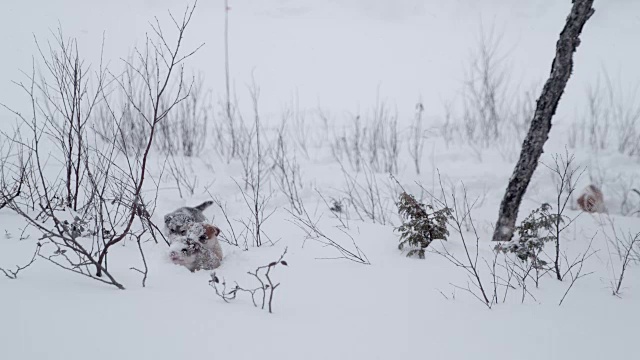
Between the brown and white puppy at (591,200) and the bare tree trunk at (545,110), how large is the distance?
5.34 feet

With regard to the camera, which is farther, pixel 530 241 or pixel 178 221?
pixel 178 221

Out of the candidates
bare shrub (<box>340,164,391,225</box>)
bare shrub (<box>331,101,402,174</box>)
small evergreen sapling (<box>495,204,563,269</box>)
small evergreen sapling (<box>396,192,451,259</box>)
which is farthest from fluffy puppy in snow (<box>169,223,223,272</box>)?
bare shrub (<box>331,101,402,174</box>)

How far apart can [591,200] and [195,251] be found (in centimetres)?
402

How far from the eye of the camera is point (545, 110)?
264 cm

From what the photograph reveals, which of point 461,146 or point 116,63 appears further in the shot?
point 116,63

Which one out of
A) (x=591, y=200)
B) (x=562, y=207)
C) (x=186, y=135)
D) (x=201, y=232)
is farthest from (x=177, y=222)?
(x=591, y=200)

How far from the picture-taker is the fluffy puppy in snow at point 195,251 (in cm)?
205

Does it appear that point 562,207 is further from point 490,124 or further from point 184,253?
point 490,124

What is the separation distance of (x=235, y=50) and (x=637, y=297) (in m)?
13.9

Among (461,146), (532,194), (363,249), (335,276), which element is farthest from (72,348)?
(461,146)

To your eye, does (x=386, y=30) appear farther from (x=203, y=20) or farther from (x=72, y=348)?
(x=72, y=348)

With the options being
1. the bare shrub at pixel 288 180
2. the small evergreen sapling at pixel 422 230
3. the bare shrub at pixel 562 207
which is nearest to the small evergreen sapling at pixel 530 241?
the bare shrub at pixel 562 207

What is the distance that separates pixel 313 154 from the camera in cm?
611

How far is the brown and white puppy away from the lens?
391cm
